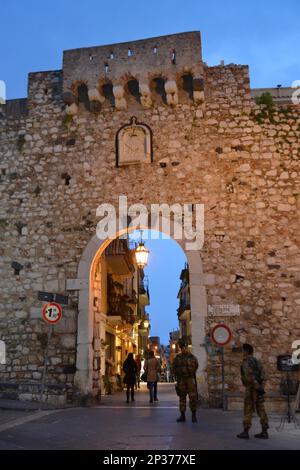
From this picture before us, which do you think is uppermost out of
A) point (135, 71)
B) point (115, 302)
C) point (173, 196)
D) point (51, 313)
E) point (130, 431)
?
point (135, 71)

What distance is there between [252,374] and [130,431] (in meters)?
1.85

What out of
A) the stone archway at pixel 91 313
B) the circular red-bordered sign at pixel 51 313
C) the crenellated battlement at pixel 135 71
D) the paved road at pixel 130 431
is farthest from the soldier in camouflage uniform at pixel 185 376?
the crenellated battlement at pixel 135 71

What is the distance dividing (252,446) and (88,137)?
26.8 feet

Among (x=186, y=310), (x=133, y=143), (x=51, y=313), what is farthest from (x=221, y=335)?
(x=186, y=310)

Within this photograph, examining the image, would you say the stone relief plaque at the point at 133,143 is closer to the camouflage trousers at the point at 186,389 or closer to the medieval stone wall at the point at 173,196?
the medieval stone wall at the point at 173,196

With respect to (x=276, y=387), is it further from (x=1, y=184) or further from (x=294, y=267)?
(x=1, y=184)

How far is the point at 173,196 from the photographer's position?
10922mm

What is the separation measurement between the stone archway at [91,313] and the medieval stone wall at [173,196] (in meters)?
0.17

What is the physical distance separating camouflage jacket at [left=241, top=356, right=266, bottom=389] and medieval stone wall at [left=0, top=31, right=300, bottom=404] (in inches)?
132

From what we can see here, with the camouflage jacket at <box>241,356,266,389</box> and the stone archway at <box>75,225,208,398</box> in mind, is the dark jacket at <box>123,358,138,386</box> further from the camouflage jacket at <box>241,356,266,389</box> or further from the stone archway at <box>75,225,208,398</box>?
the camouflage jacket at <box>241,356,266,389</box>

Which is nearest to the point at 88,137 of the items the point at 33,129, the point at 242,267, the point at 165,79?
the point at 33,129

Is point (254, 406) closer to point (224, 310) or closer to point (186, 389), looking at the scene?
point (186, 389)

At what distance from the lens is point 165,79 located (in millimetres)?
11211

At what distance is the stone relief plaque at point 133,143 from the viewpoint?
36.7ft
